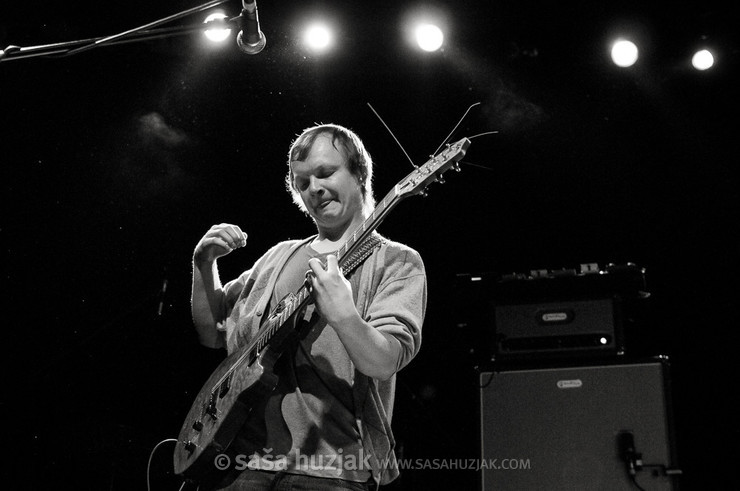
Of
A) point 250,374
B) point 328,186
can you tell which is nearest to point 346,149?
point 328,186

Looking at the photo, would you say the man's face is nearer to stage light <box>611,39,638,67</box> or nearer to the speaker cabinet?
the speaker cabinet

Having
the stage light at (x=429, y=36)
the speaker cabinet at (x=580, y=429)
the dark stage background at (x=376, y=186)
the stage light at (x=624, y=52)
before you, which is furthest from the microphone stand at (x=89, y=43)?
the stage light at (x=624, y=52)

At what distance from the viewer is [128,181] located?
456 cm

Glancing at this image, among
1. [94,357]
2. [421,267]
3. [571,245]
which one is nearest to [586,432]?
[421,267]

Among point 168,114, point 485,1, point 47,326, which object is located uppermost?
point 485,1

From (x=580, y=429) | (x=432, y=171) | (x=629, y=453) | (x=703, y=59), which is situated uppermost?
(x=703, y=59)

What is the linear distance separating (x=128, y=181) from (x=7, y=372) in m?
1.35

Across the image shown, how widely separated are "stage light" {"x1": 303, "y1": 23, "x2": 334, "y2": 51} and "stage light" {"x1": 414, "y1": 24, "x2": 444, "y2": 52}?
589 mm

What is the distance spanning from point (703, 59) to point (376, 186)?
2.43 metres

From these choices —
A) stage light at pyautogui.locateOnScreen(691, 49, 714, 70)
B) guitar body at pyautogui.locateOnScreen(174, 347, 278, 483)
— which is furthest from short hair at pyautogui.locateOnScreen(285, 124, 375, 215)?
stage light at pyautogui.locateOnScreen(691, 49, 714, 70)

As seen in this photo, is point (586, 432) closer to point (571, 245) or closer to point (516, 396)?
point (516, 396)

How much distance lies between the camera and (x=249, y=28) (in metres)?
2.43

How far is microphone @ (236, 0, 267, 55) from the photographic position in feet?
7.77

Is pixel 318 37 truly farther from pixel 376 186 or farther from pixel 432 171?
pixel 432 171
